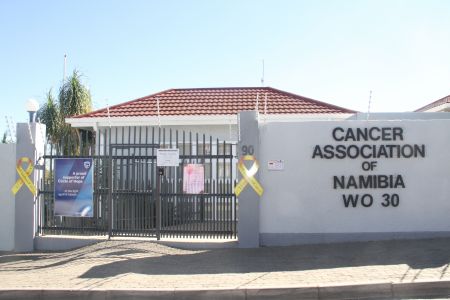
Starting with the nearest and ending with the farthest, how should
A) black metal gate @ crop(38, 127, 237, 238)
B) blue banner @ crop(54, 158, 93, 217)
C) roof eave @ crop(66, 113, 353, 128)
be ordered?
black metal gate @ crop(38, 127, 237, 238)
blue banner @ crop(54, 158, 93, 217)
roof eave @ crop(66, 113, 353, 128)

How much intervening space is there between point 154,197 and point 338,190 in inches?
149

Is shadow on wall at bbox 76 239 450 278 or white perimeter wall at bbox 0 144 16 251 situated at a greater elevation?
white perimeter wall at bbox 0 144 16 251

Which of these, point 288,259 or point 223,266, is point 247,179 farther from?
point 223,266

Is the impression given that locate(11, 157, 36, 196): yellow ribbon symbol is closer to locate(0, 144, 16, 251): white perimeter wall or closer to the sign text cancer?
locate(0, 144, 16, 251): white perimeter wall

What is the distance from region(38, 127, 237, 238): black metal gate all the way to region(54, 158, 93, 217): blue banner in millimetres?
139

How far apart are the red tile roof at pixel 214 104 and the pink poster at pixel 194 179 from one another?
507 cm

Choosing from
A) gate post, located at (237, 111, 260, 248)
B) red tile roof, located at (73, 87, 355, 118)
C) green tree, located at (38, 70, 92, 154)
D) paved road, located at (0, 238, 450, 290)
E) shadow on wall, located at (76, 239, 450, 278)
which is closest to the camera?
paved road, located at (0, 238, 450, 290)

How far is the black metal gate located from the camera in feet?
33.5

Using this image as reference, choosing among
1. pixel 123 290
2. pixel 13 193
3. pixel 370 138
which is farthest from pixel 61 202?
pixel 370 138

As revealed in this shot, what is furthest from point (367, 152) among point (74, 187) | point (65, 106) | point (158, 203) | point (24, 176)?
point (65, 106)

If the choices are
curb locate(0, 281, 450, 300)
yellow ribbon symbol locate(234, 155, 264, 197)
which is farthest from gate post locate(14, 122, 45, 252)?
curb locate(0, 281, 450, 300)

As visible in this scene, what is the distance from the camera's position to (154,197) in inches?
408

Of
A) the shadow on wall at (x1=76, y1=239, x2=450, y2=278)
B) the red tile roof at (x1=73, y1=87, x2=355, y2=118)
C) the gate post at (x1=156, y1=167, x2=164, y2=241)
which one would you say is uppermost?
the red tile roof at (x1=73, y1=87, x2=355, y2=118)

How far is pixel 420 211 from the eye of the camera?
394 inches
